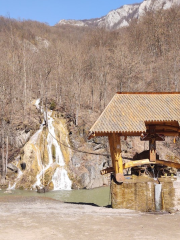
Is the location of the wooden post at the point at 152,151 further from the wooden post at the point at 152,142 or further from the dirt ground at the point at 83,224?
the dirt ground at the point at 83,224

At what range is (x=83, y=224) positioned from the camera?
37.0 ft

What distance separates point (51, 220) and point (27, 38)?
66976mm

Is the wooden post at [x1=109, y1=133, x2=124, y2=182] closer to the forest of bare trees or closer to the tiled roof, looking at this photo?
the tiled roof

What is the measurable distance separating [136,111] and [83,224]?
6566 millimetres

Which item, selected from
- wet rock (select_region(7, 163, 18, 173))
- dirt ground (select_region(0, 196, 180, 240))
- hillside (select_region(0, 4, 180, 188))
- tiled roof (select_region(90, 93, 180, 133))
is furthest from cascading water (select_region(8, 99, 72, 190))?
tiled roof (select_region(90, 93, 180, 133))

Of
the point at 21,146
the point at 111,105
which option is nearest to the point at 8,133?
the point at 21,146

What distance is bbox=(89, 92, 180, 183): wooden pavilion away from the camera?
46.2 ft

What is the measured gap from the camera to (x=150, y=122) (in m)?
14.6

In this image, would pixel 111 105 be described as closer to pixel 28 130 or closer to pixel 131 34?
pixel 28 130

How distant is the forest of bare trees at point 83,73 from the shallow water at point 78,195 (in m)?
8.08

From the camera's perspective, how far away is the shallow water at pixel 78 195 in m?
22.1

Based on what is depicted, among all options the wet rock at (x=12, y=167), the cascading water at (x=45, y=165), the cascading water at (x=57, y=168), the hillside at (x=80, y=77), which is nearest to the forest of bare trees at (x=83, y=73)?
the hillside at (x=80, y=77)

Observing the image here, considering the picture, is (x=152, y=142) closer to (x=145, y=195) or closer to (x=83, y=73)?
(x=145, y=195)

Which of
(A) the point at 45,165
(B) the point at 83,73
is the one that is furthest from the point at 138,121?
(B) the point at 83,73
